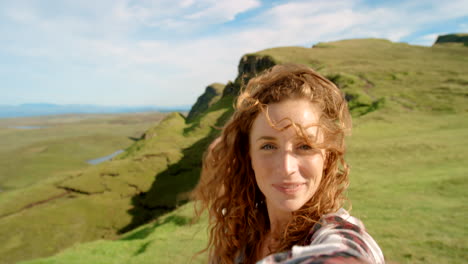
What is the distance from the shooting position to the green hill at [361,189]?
5293mm

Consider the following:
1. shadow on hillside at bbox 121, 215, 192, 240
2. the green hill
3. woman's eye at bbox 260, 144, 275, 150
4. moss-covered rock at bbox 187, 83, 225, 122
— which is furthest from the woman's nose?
moss-covered rock at bbox 187, 83, 225, 122

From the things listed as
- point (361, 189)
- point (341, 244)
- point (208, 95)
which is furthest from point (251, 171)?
point (208, 95)

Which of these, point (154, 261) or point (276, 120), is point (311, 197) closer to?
point (276, 120)

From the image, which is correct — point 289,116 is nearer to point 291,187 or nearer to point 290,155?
point 290,155

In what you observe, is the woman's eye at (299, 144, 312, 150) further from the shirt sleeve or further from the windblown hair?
the shirt sleeve

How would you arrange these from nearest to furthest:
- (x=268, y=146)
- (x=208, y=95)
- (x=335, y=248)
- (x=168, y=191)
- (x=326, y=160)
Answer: (x=335, y=248) < (x=268, y=146) < (x=326, y=160) < (x=168, y=191) < (x=208, y=95)

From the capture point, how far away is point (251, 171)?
2.45 meters

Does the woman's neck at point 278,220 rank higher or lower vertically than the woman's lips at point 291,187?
lower

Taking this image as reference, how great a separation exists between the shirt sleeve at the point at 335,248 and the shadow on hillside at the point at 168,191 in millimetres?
16957

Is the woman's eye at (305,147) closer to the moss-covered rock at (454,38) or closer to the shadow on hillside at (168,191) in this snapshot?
the shadow on hillside at (168,191)

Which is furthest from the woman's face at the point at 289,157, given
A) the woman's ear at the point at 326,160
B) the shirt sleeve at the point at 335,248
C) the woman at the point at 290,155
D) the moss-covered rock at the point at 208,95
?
the moss-covered rock at the point at 208,95

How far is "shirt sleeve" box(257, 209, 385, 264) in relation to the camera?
102cm

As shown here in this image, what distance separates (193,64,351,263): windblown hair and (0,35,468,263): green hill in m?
0.57

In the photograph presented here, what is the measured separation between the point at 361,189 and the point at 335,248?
700 cm
